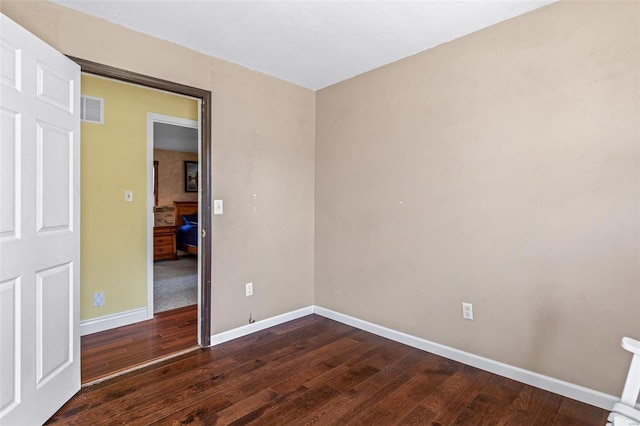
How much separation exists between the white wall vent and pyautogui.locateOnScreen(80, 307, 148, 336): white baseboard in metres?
1.86

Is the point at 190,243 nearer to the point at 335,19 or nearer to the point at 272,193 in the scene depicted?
the point at 272,193

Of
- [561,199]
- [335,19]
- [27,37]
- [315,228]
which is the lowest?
[315,228]

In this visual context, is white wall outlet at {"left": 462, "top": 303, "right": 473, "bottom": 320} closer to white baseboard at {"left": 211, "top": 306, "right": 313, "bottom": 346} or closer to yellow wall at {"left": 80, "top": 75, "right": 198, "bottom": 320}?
white baseboard at {"left": 211, "top": 306, "right": 313, "bottom": 346}

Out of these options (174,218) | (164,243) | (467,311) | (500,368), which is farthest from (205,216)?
(174,218)

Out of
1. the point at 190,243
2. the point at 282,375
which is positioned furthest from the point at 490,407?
the point at 190,243

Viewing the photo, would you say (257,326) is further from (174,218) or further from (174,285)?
(174,218)

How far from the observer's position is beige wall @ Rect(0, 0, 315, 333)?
7.70ft

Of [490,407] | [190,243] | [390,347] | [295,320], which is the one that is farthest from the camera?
[190,243]

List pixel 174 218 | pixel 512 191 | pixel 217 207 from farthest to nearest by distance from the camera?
pixel 174 218
pixel 217 207
pixel 512 191

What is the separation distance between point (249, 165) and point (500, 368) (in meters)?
2.55

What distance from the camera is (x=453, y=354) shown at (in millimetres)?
2527

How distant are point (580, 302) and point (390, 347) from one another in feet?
4.53

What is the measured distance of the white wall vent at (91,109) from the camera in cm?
299

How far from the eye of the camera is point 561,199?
2037 mm
